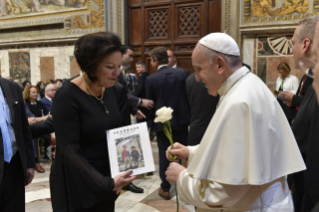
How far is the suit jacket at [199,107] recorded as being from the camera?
3.67m

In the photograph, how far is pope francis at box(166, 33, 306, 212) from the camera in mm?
1381

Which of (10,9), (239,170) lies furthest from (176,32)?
(239,170)

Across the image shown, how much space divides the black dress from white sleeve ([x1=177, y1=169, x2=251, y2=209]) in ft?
1.78

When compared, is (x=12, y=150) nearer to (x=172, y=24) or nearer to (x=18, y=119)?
(x=18, y=119)

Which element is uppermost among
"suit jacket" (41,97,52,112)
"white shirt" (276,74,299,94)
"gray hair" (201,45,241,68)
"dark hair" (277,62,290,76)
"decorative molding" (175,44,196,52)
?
"decorative molding" (175,44,196,52)

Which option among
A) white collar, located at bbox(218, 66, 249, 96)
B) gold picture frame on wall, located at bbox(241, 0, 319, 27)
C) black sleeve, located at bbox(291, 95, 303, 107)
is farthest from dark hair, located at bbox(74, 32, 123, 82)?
gold picture frame on wall, located at bbox(241, 0, 319, 27)

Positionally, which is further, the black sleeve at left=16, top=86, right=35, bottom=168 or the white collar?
the black sleeve at left=16, top=86, right=35, bottom=168

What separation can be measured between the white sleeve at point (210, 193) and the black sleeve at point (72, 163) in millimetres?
541

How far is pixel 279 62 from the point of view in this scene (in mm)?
6680

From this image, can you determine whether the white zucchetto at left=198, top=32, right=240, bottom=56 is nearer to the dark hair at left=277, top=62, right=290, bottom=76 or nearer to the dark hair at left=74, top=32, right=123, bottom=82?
the dark hair at left=74, top=32, right=123, bottom=82

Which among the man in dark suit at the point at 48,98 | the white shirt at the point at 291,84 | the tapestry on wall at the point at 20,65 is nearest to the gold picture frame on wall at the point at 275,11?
the white shirt at the point at 291,84

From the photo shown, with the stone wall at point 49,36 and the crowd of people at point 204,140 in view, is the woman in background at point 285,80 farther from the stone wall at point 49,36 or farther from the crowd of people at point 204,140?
the stone wall at point 49,36

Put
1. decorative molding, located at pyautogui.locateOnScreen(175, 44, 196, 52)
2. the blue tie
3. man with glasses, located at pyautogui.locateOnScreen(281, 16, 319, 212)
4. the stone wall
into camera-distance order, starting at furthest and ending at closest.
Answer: the stone wall → decorative molding, located at pyautogui.locateOnScreen(175, 44, 196, 52) → the blue tie → man with glasses, located at pyautogui.locateOnScreen(281, 16, 319, 212)

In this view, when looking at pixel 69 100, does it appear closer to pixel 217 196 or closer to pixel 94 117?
pixel 94 117
